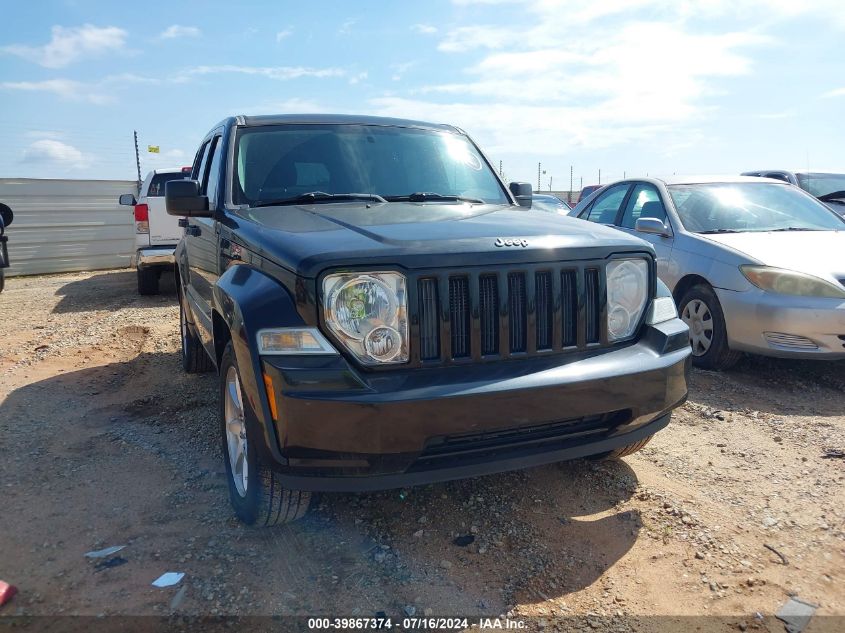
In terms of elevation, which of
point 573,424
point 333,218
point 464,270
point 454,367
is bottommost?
point 573,424

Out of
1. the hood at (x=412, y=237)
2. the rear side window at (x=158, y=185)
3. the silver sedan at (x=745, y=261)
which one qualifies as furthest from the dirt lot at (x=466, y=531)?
the rear side window at (x=158, y=185)

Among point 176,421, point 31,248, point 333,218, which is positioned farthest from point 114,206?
point 333,218

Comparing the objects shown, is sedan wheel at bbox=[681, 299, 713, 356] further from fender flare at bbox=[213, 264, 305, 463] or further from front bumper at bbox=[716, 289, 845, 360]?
fender flare at bbox=[213, 264, 305, 463]

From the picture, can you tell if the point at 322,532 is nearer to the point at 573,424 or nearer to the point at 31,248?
the point at 573,424

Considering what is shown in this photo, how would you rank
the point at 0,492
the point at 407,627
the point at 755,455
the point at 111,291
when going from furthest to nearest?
the point at 111,291 → the point at 755,455 → the point at 0,492 → the point at 407,627

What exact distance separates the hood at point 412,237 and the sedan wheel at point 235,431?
0.64 meters

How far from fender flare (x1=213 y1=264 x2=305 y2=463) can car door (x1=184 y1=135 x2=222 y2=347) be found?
0.80 meters

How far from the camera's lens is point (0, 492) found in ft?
11.0

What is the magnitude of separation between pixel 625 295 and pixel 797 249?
2947 millimetres

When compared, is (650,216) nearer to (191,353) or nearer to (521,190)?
(521,190)

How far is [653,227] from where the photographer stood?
18.1 feet

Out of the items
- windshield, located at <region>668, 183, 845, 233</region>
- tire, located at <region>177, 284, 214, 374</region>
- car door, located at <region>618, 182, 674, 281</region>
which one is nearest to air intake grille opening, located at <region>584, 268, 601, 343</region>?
car door, located at <region>618, 182, 674, 281</region>

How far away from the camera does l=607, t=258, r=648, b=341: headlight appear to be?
9.29 ft

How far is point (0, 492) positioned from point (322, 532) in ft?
5.82
